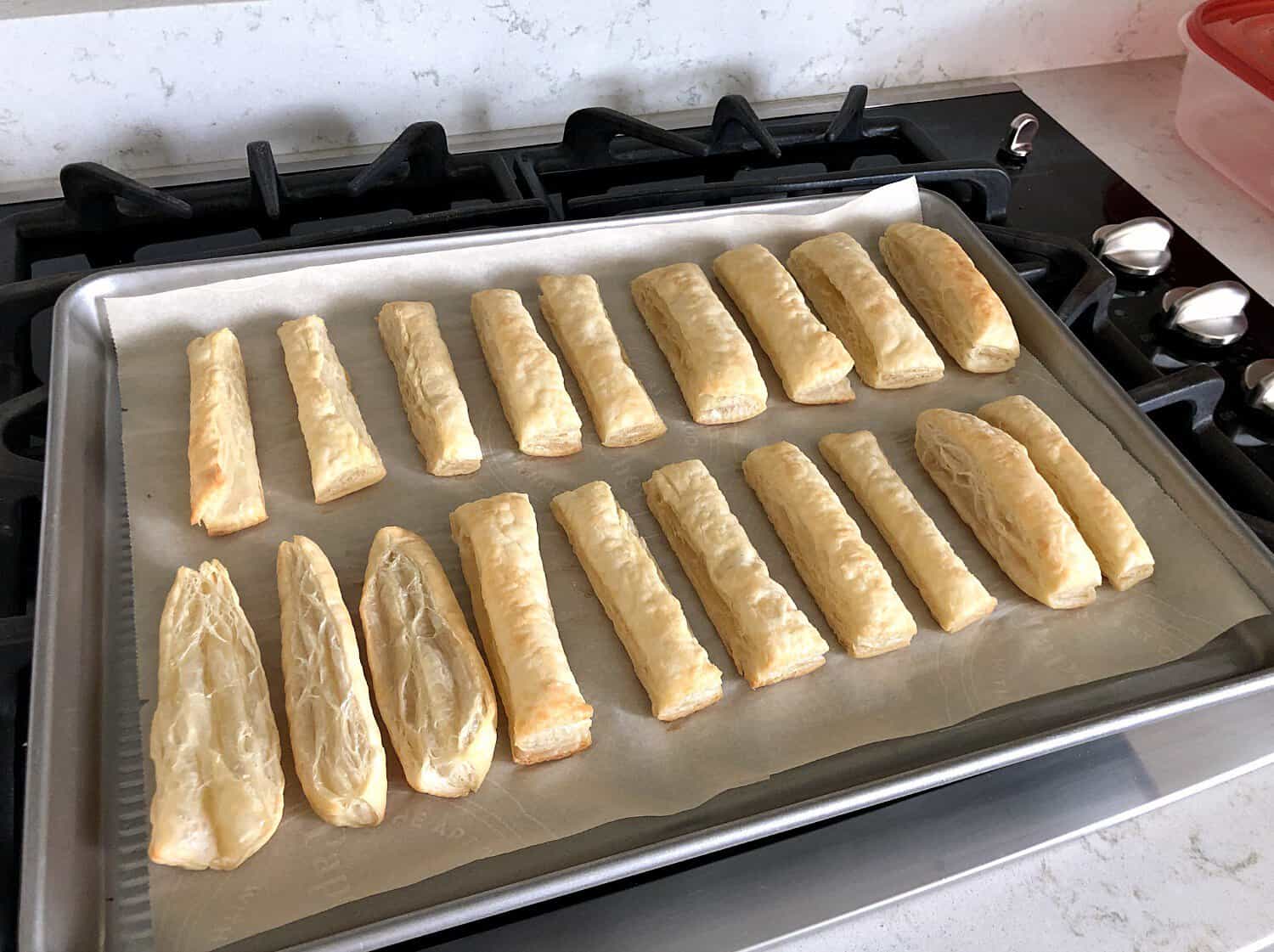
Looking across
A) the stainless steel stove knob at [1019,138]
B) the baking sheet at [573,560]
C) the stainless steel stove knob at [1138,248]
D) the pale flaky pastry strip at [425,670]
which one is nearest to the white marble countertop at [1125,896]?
the baking sheet at [573,560]

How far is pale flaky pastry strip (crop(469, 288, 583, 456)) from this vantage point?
147cm

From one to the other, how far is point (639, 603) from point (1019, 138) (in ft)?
4.66

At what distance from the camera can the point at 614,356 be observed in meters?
1.56

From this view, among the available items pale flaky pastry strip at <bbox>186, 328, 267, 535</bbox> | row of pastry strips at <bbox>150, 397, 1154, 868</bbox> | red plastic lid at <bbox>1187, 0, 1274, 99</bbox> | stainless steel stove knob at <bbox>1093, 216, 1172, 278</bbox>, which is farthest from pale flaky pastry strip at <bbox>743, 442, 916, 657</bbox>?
red plastic lid at <bbox>1187, 0, 1274, 99</bbox>

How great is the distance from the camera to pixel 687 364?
5.19 feet

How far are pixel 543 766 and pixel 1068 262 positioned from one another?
131cm

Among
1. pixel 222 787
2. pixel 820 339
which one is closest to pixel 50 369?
pixel 222 787

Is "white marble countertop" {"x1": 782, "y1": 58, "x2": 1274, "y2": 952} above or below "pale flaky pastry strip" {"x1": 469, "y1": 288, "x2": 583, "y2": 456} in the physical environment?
below

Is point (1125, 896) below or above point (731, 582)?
below

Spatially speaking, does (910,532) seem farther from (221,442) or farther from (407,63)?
(407,63)

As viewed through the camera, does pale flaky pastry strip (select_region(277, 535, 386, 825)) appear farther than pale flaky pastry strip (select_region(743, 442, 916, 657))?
No

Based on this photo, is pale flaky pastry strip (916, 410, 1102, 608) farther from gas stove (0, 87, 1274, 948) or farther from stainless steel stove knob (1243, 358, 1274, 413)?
stainless steel stove knob (1243, 358, 1274, 413)

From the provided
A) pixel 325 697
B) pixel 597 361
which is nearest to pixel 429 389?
pixel 597 361

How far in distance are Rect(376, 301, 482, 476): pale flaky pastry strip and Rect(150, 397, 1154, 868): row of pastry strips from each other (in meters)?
0.11
